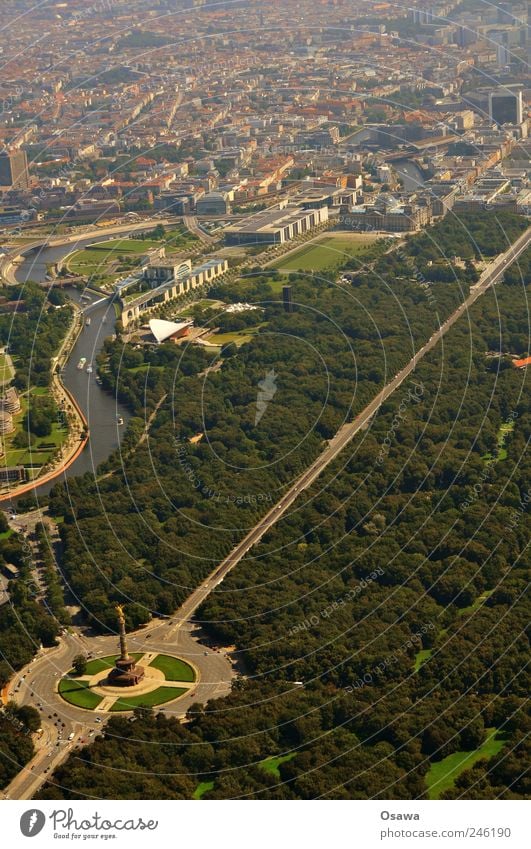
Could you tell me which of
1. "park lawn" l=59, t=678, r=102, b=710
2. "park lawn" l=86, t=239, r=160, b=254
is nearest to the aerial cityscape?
"park lawn" l=59, t=678, r=102, b=710

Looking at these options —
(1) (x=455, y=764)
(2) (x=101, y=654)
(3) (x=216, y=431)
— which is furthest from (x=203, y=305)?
(1) (x=455, y=764)

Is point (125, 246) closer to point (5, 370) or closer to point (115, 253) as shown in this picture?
point (115, 253)

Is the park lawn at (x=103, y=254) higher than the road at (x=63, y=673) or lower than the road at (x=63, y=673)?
lower

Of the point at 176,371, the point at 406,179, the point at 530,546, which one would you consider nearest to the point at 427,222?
the point at 406,179

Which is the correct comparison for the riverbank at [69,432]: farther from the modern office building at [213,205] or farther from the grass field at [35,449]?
the modern office building at [213,205]

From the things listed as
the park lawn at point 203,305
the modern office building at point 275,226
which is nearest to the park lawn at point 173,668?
the park lawn at point 203,305

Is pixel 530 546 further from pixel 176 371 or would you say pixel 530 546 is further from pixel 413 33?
pixel 413 33
